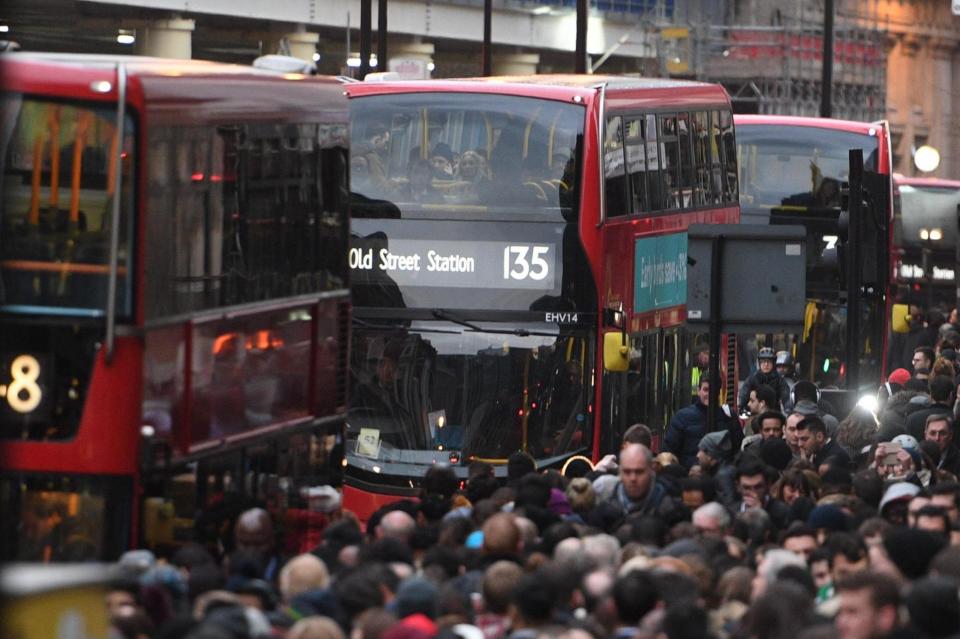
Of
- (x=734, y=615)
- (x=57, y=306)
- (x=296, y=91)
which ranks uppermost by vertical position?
(x=296, y=91)

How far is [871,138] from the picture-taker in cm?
2714

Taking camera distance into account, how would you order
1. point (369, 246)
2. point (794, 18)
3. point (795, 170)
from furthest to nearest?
point (794, 18) → point (795, 170) → point (369, 246)

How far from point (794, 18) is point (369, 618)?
52.6m

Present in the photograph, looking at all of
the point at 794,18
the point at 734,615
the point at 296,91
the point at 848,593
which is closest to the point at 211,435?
the point at 296,91

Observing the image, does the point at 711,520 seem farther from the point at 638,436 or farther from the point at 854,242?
the point at 854,242

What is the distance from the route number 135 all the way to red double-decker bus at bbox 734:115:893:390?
916 cm

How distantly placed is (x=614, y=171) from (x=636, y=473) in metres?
5.12

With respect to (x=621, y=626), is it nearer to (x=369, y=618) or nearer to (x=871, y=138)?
(x=369, y=618)

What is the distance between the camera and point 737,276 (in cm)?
1708

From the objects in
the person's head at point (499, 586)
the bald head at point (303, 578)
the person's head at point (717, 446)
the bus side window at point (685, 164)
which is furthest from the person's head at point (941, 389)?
the person's head at point (499, 586)

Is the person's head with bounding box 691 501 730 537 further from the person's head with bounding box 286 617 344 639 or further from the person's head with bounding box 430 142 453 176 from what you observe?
the person's head with bounding box 430 142 453 176

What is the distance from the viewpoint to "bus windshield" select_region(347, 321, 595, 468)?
1694cm

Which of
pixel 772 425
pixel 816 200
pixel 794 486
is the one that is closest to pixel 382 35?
pixel 816 200

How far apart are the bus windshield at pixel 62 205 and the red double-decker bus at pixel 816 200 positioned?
50.3 ft
